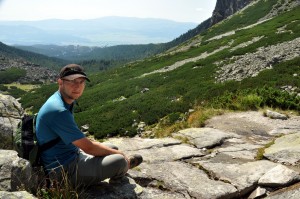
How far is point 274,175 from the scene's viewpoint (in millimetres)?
7398

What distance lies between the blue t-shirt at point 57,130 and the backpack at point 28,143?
0.28ft

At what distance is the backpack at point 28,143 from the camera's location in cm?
640

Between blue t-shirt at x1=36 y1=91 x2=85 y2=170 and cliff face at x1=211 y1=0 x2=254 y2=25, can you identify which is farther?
cliff face at x1=211 y1=0 x2=254 y2=25

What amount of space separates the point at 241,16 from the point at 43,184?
270ft

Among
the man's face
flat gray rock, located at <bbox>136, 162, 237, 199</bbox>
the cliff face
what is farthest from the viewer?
the cliff face

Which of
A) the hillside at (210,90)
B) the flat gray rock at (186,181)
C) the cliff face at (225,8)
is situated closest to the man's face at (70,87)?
the flat gray rock at (186,181)

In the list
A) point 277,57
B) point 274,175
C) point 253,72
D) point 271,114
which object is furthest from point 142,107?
point 274,175

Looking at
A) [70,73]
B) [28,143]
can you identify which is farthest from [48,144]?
[70,73]

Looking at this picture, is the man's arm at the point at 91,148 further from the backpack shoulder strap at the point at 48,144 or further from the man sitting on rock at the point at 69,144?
the backpack shoulder strap at the point at 48,144

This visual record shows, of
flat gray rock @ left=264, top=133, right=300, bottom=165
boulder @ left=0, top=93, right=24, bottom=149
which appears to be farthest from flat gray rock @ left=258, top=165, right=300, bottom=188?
boulder @ left=0, top=93, right=24, bottom=149

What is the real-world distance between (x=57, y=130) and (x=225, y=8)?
140619 mm

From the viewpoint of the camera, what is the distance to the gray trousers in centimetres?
648

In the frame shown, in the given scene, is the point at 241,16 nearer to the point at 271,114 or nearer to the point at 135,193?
the point at 271,114

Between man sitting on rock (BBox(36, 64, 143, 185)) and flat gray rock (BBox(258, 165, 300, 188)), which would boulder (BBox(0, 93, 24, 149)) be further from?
flat gray rock (BBox(258, 165, 300, 188))
